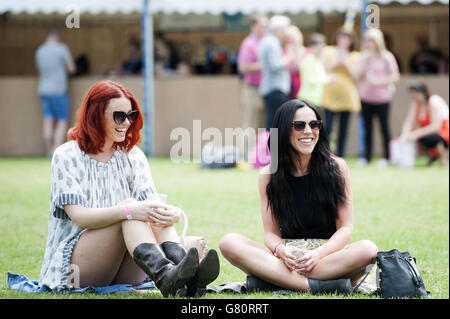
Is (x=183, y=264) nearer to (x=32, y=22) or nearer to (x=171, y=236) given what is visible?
(x=171, y=236)

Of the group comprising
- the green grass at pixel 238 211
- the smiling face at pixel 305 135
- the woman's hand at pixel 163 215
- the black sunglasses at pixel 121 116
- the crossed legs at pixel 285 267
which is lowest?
the green grass at pixel 238 211

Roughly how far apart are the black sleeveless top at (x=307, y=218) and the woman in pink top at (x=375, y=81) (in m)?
7.37

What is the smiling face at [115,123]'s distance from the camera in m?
4.61

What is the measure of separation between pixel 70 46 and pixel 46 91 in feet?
9.75

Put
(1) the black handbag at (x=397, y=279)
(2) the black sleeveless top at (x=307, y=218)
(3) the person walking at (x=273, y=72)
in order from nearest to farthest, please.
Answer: (1) the black handbag at (x=397, y=279)
(2) the black sleeveless top at (x=307, y=218)
(3) the person walking at (x=273, y=72)

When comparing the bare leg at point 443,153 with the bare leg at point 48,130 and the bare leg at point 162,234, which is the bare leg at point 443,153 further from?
the bare leg at point 162,234

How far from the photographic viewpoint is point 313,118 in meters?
4.80

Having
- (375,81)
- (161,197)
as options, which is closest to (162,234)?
Result: (161,197)

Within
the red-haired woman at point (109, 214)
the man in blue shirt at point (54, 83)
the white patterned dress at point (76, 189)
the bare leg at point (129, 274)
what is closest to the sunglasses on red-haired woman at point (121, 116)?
the red-haired woman at point (109, 214)

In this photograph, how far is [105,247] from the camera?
4488 millimetres
